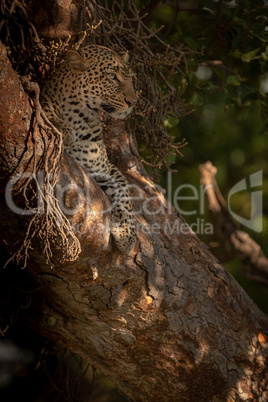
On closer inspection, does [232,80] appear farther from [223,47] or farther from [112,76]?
[112,76]

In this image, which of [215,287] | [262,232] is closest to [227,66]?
[215,287]

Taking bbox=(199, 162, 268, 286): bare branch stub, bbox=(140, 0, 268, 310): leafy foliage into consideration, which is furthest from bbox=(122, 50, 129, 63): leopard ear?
bbox=(199, 162, 268, 286): bare branch stub

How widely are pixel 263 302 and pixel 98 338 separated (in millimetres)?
4967

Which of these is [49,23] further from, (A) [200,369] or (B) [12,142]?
(A) [200,369]

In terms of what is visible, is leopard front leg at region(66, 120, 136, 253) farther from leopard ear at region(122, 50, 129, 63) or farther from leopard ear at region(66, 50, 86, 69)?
leopard ear at region(122, 50, 129, 63)

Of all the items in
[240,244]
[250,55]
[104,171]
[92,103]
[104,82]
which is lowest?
[240,244]

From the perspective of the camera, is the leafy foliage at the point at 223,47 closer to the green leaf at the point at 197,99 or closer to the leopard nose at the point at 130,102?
the green leaf at the point at 197,99

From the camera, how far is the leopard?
3.25 metres

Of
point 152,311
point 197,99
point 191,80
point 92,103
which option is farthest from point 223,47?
point 152,311

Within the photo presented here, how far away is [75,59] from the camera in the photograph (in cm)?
321
